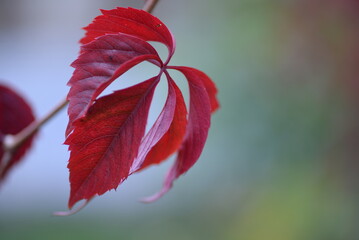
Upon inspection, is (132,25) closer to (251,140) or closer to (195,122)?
(195,122)

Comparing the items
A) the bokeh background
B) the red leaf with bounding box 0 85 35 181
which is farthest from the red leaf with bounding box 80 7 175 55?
the bokeh background

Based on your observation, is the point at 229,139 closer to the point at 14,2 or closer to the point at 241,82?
the point at 241,82

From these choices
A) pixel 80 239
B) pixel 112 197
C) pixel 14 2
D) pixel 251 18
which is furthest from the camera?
pixel 14 2

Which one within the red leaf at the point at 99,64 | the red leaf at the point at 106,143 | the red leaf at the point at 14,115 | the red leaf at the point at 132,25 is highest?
the red leaf at the point at 132,25

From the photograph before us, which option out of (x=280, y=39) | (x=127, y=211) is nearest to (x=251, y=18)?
(x=280, y=39)

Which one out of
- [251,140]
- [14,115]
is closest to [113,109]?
[14,115]

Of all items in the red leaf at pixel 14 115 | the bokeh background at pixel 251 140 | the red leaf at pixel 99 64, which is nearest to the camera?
the red leaf at pixel 99 64

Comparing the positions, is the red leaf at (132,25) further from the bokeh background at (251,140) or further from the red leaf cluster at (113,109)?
the bokeh background at (251,140)

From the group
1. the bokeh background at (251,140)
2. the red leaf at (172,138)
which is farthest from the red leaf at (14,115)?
the bokeh background at (251,140)
